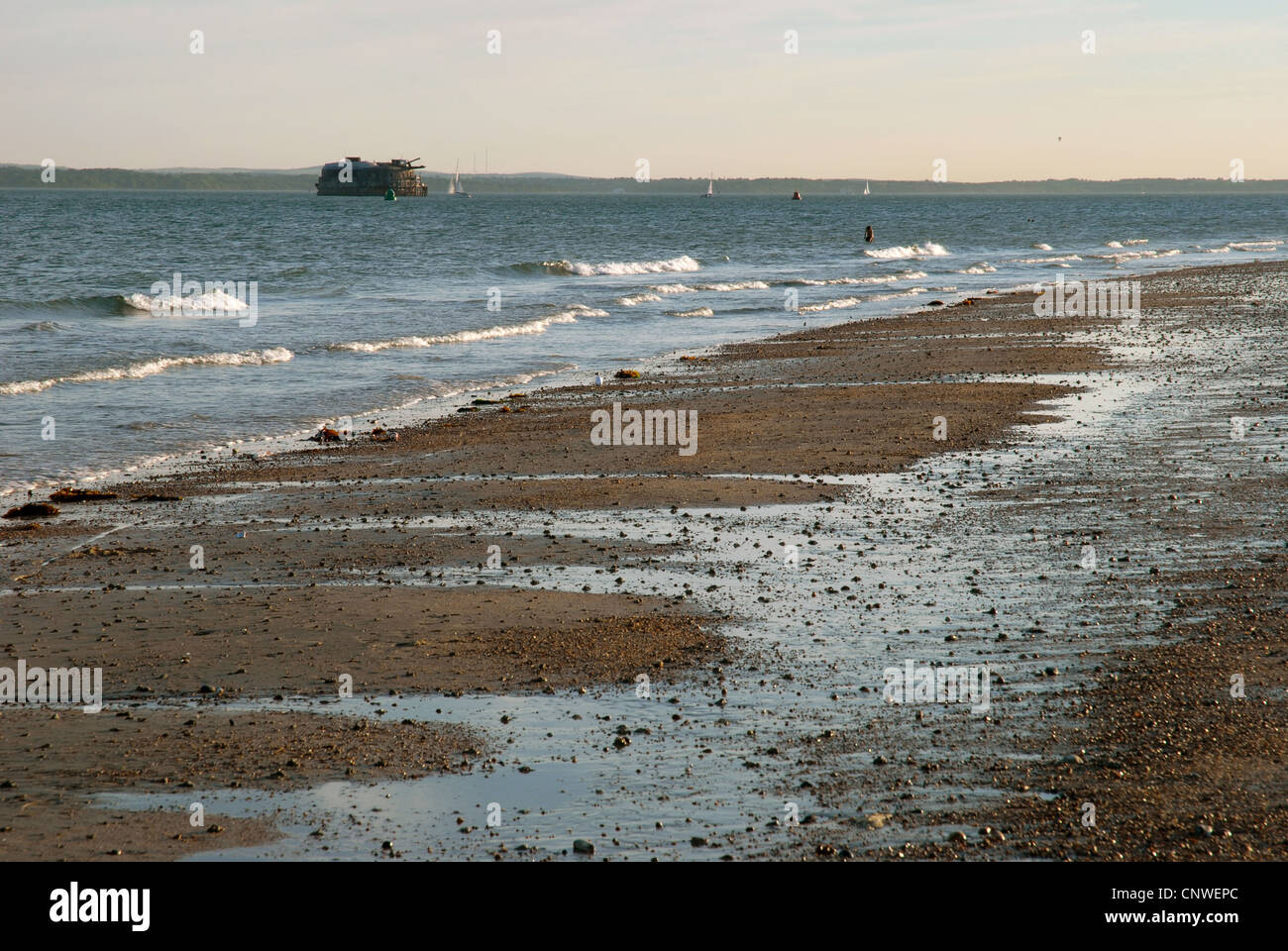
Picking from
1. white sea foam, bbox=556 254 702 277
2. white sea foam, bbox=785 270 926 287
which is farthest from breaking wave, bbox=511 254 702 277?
white sea foam, bbox=785 270 926 287

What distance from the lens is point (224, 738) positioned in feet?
20.7

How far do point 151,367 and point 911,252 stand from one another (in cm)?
5669

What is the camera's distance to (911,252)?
72.6 m

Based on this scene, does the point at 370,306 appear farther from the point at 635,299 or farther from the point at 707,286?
the point at 707,286

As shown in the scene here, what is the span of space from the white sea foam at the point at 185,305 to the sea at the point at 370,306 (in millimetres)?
139

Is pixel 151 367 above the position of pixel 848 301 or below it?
below

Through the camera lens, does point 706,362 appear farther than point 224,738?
Yes

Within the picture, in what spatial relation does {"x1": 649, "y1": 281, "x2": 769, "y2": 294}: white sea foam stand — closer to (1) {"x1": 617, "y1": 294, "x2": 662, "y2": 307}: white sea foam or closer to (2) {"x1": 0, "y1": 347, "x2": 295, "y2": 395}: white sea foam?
(1) {"x1": 617, "y1": 294, "x2": 662, "y2": 307}: white sea foam

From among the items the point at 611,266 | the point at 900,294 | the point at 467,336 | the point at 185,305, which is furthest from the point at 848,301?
the point at 611,266

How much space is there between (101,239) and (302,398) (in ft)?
188
